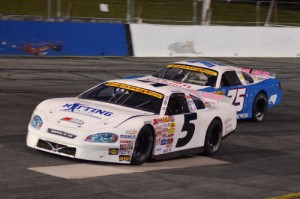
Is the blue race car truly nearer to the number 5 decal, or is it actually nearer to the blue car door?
the blue car door

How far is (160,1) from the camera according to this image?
98.8 ft

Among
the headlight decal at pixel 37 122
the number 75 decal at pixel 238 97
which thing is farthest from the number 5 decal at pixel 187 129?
the number 75 decal at pixel 238 97

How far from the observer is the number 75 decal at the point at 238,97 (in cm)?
1640

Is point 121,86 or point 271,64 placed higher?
point 121,86

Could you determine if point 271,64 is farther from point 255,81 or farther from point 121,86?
point 121,86

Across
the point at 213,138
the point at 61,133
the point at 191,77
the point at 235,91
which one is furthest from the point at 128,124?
the point at 235,91

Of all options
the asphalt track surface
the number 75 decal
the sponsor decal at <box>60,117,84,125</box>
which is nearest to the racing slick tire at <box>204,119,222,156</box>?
the asphalt track surface

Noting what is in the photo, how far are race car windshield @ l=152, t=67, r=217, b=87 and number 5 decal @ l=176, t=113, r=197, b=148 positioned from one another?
4175 mm

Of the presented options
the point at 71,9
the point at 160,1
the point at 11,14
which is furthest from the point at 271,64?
the point at 11,14

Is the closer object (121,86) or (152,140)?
(152,140)

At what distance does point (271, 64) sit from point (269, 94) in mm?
11876

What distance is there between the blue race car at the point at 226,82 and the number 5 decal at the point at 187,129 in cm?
368

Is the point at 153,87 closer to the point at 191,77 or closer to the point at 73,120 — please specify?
the point at 73,120

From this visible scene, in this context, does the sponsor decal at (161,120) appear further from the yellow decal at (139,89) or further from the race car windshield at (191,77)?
the race car windshield at (191,77)
